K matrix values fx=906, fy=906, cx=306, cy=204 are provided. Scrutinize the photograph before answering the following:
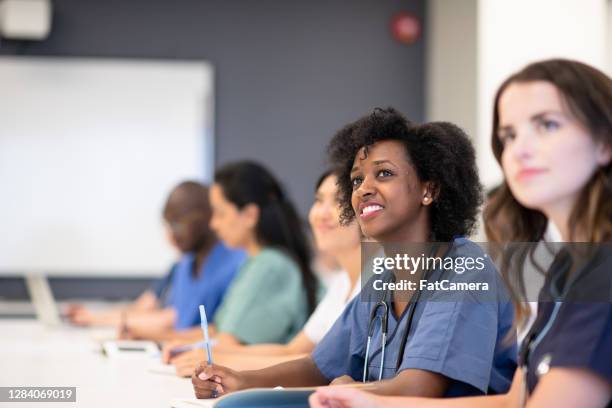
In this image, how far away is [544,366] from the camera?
1327 millimetres

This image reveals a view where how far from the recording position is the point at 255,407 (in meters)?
1.53

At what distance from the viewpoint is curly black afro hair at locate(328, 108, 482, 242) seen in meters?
1.81

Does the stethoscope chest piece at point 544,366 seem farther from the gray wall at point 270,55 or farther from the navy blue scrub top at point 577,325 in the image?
the gray wall at point 270,55

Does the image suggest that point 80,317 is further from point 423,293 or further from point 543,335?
point 543,335

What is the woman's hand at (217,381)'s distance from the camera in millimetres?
1816

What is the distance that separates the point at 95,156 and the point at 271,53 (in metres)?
1.25

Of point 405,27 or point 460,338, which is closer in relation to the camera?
point 460,338

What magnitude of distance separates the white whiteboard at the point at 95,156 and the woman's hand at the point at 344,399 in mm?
4148

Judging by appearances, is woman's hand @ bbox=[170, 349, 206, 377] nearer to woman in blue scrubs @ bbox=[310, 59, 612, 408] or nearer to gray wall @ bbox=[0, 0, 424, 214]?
woman in blue scrubs @ bbox=[310, 59, 612, 408]

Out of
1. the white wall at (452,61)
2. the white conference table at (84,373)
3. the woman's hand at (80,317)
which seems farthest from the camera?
the white wall at (452,61)

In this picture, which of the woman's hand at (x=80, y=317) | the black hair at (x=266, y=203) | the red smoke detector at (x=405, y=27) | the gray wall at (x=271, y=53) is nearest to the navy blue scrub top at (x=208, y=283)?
the black hair at (x=266, y=203)

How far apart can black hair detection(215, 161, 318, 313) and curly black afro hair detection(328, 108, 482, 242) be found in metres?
1.40

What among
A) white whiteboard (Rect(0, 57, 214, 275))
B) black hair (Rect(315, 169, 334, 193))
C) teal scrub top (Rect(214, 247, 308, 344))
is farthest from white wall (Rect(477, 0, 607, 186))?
white whiteboard (Rect(0, 57, 214, 275))

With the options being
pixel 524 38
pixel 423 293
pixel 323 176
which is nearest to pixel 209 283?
pixel 323 176
